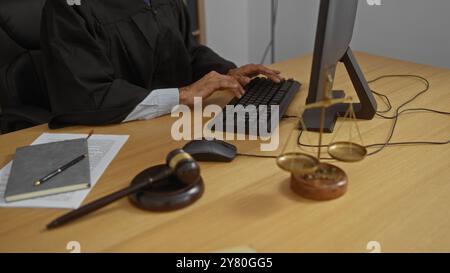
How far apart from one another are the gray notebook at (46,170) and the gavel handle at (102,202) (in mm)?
91

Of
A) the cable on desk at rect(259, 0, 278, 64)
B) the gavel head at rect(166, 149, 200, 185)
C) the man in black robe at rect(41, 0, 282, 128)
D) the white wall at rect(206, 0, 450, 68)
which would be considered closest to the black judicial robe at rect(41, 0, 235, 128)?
the man in black robe at rect(41, 0, 282, 128)

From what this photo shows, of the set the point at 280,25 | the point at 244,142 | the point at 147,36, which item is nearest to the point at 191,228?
the point at 244,142

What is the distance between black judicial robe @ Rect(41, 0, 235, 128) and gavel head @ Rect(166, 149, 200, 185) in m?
0.40

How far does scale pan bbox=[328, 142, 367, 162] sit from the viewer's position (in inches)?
32.0

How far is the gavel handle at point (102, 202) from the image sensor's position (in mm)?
738

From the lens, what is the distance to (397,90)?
1.39 m

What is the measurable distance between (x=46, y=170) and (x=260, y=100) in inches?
23.1

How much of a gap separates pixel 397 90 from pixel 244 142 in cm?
65

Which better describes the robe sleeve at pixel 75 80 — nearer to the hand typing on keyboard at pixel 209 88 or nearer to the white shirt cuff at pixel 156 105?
the white shirt cuff at pixel 156 105

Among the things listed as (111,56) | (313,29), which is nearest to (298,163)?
(111,56)

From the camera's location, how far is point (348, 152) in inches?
32.9

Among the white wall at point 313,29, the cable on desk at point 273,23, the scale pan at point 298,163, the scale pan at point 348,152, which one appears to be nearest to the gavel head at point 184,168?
the scale pan at point 298,163

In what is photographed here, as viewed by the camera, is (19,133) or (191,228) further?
(19,133)
